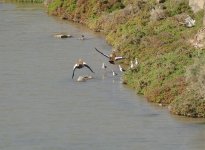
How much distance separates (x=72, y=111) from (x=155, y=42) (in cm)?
1151

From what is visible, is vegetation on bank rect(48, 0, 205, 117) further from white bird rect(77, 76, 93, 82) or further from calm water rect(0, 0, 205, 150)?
white bird rect(77, 76, 93, 82)

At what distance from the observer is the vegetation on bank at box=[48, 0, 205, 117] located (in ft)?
108

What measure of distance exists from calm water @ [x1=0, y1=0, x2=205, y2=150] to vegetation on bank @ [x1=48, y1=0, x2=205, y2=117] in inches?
32.0

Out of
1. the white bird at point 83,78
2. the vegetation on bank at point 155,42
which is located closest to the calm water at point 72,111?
the white bird at point 83,78

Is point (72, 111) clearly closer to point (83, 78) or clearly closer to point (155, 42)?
point (83, 78)

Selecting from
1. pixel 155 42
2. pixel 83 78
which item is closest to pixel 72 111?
pixel 83 78

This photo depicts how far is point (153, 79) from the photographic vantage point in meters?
36.3

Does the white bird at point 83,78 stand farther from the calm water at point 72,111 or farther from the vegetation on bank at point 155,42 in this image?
the vegetation on bank at point 155,42

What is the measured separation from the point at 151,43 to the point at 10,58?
337 inches

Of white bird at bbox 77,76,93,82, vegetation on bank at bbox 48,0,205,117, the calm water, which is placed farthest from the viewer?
white bird at bbox 77,76,93,82

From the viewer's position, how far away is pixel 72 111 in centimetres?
3369

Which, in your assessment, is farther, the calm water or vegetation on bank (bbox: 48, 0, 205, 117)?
vegetation on bank (bbox: 48, 0, 205, 117)

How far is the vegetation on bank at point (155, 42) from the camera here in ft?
108

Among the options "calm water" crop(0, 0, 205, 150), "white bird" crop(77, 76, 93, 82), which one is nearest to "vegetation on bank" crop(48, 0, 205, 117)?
"calm water" crop(0, 0, 205, 150)
